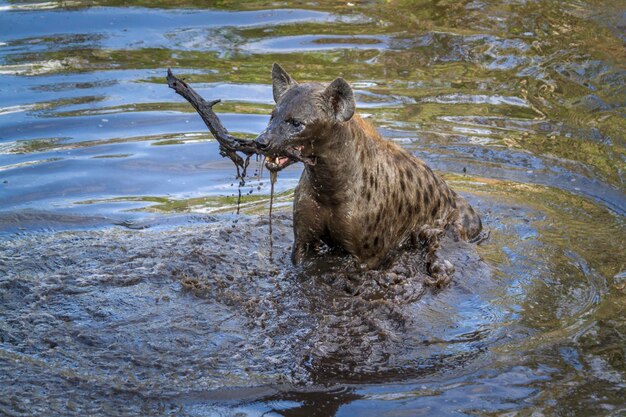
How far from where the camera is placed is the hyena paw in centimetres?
659

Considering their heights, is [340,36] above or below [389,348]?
above

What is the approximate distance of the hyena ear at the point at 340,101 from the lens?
5.81 meters

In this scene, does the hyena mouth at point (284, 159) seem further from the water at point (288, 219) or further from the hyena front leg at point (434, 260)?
the hyena front leg at point (434, 260)

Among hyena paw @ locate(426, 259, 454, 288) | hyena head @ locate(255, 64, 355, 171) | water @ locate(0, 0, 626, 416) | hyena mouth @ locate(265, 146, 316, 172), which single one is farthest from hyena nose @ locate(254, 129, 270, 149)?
hyena paw @ locate(426, 259, 454, 288)

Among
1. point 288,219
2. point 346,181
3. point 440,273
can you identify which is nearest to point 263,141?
point 346,181

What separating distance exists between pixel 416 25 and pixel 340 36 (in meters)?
1.02

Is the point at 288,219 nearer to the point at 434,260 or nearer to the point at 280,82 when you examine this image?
the point at 434,260

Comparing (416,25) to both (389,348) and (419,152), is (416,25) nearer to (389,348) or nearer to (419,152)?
(419,152)

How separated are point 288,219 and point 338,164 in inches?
62.7

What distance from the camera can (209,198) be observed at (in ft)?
27.1

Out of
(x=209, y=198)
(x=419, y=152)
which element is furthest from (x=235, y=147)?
(x=419, y=152)

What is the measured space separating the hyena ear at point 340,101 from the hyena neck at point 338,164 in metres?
0.13

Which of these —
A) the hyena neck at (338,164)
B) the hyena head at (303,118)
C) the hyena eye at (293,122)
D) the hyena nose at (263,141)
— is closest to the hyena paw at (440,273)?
the hyena neck at (338,164)

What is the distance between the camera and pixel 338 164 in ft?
20.0
